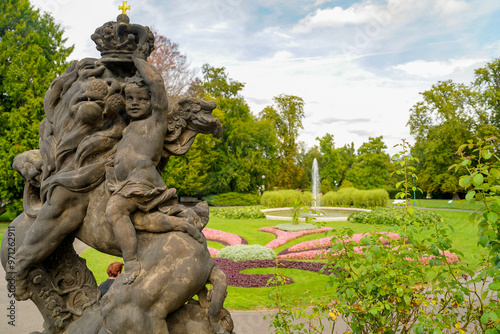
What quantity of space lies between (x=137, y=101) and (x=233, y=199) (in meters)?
28.0

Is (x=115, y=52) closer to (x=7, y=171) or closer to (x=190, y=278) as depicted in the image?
(x=190, y=278)

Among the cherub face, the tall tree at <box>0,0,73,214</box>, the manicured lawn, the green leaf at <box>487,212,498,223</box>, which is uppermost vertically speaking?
the tall tree at <box>0,0,73,214</box>

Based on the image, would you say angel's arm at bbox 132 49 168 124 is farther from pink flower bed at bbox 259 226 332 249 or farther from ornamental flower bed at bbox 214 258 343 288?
pink flower bed at bbox 259 226 332 249

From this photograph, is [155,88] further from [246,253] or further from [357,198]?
[357,198]

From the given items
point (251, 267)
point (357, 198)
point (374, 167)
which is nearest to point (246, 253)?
point (251, 267)

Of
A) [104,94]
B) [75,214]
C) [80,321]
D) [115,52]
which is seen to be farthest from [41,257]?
[115,52]

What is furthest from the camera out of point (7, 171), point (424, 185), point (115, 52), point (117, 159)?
point (424, 185)

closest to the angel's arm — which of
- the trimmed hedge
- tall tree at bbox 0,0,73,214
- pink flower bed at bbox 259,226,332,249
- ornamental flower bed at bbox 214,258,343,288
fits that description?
ornamental flower bed at bbox 214,258,343,288

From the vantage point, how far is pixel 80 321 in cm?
286

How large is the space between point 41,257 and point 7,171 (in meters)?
15.4

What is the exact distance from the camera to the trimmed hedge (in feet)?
80.6

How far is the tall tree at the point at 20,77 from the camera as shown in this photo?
51.0 ft

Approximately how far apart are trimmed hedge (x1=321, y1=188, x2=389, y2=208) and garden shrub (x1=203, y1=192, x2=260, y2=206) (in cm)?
649

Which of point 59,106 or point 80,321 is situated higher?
point 59,106
